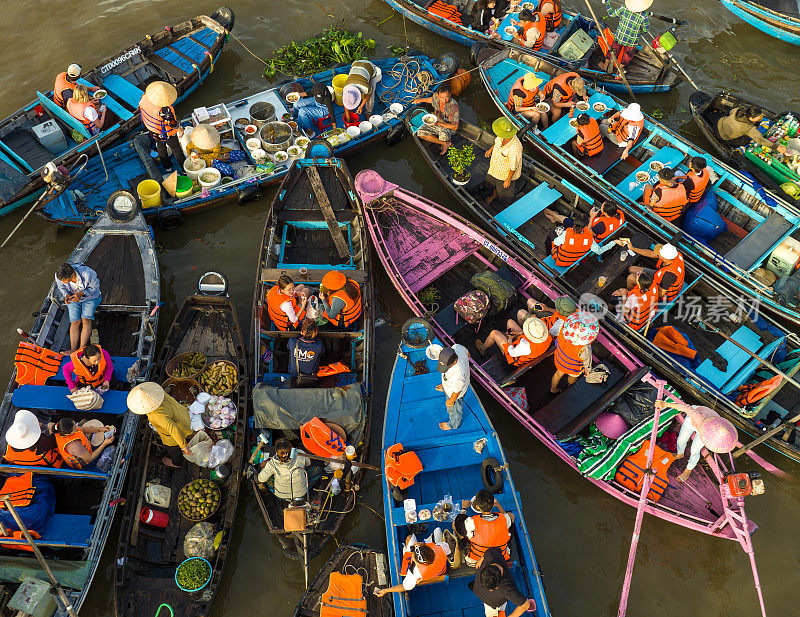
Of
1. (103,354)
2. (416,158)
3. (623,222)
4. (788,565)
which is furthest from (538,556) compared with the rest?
(416,158)

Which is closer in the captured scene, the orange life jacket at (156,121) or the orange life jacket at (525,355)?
the orange life jacket at (525,355)

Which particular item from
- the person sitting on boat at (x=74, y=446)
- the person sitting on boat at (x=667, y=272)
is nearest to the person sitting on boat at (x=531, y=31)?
the person sitting on boat at (x=667, y=272)

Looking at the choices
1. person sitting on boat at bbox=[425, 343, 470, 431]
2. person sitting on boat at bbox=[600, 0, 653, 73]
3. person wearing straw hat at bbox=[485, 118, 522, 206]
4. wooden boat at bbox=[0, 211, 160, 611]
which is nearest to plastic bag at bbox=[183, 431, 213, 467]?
wooden boat at bbox=[0, 211, 160, 611]

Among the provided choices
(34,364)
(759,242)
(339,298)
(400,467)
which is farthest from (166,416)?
(759,242)

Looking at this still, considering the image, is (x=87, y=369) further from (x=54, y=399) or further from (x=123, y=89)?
(x=123, y=89)

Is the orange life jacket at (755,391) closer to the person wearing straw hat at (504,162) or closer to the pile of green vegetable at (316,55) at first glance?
the person wearing straw hat at (504,162)
